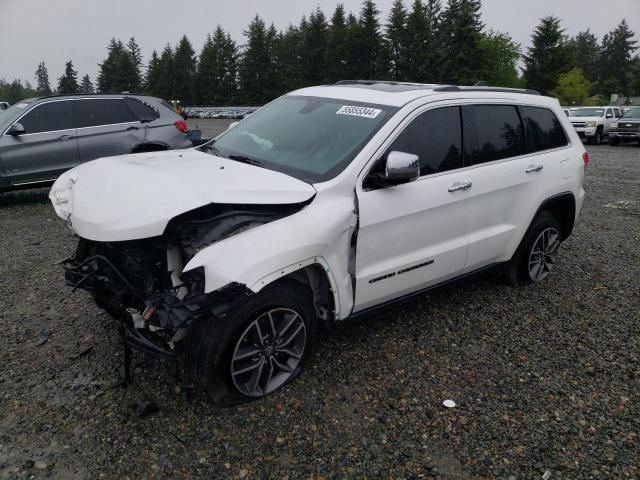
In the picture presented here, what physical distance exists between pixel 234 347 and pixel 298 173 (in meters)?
1.20

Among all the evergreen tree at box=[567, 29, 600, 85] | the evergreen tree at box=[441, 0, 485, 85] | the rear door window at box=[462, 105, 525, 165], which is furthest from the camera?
the evergreen tree at box=[567, 29, 600, 85]

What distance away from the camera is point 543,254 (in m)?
5.10

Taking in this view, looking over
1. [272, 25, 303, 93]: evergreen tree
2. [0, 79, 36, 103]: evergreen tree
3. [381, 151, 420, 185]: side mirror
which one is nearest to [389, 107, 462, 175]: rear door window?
[381, 151, 420, 185]: side mirror

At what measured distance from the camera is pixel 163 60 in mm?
84062

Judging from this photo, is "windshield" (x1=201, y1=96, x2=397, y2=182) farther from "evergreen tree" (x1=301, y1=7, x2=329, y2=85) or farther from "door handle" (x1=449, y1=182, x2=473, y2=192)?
"evergreen tree" (x1=301, y1=7, x2=329, y2=85)

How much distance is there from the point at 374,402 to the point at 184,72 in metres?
86.6

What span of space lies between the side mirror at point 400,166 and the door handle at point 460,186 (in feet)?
2.09

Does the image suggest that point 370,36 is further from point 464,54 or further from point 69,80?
point 69,80

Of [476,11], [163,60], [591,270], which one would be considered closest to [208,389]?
[591,270]

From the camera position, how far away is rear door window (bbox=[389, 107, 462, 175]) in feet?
11.9

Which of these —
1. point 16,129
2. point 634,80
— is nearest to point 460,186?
point 16,129

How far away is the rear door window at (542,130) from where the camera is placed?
15.2ft

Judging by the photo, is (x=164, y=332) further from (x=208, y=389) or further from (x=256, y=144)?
(x=256, y=144)

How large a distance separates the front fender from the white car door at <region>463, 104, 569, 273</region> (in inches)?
52.7
